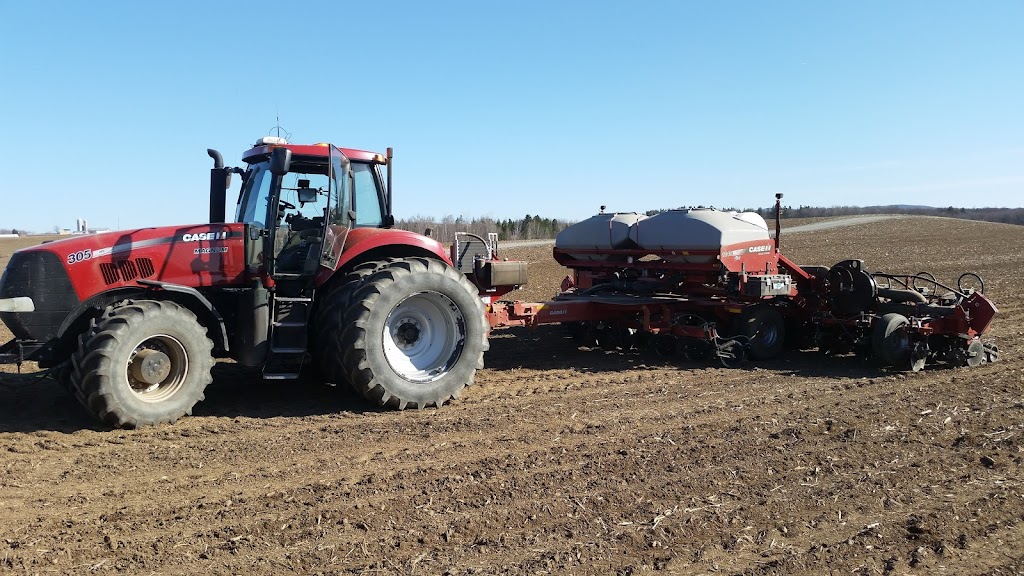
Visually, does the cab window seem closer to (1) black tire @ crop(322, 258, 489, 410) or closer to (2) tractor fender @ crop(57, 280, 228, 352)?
(1) black tire @ crop(322, 258, 489, 410)

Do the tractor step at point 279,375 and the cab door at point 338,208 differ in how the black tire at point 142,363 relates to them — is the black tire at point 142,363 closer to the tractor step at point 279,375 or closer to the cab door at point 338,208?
the tractor step at point 279,375

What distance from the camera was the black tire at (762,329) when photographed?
9411 millimetres

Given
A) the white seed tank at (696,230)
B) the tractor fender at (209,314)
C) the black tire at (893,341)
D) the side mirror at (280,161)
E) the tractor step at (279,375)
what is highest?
the side mirror at (280,161)

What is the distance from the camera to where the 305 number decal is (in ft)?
20.1

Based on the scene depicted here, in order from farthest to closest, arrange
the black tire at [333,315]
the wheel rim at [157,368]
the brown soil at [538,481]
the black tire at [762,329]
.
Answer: the black tire at [762,329]
the black tire at [333,315]
the wheel rim at [157,368]
the brown soil at [538,481]

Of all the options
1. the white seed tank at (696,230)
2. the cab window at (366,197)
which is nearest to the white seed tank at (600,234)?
the white seed tank at (696,230)

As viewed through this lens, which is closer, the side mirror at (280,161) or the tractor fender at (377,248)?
the side mirror at (280,161)

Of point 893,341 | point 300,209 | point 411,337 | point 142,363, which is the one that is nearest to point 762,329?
point 893,341

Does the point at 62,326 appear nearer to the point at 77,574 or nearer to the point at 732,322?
the point at 77,574

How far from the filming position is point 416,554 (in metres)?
3.87

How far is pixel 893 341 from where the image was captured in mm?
8828

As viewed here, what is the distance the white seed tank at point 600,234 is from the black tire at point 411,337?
3.29 meters

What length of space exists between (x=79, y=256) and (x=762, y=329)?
7302 mm

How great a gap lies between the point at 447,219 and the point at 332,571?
37933 mm
